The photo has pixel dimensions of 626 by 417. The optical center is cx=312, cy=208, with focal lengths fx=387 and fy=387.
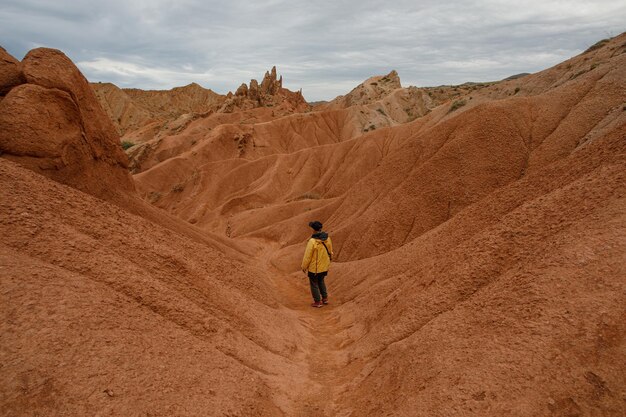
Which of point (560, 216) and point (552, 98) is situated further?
point (552, 98)

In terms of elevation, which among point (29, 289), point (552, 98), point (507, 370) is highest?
point (552, 98)

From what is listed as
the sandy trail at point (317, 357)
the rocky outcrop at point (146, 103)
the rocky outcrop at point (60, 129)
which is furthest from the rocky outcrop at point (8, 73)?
the rocky outcrop at point (146, 103)

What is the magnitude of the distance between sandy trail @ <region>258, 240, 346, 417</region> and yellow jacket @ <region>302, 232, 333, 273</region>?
3.53 ft

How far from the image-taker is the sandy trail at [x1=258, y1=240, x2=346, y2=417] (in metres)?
4.89

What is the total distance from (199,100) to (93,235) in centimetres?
10038

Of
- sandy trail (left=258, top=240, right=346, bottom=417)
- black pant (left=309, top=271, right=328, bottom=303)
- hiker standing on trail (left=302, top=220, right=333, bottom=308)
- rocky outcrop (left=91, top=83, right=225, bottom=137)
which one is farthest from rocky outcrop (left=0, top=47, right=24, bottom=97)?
rocky outcrop (left=91, top=83, right=225, bottom=137)

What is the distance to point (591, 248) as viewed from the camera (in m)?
4.13

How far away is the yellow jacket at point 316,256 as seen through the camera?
9477mm

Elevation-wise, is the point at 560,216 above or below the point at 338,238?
above

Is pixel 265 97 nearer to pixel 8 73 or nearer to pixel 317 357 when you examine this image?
pixel 8 73

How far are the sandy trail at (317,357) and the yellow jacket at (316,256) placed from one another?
108 centimetres

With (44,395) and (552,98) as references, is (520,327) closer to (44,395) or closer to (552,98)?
(44,395)

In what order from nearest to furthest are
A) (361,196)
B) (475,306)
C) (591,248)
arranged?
(591,248)
(475,306)
(361,196)

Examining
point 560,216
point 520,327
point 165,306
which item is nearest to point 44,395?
point 165,306
